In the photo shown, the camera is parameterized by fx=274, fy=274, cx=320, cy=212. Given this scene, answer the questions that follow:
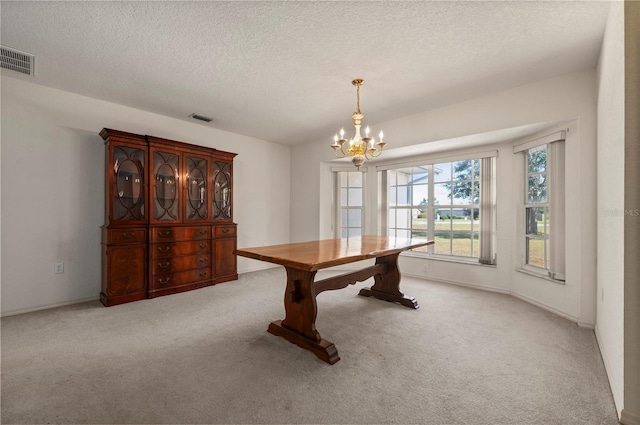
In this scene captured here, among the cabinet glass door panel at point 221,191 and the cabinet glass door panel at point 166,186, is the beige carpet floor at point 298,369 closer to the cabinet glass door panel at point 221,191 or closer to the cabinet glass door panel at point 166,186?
the cabinet glass door panel at point 166,186

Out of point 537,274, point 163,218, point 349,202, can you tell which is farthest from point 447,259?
point 163,218

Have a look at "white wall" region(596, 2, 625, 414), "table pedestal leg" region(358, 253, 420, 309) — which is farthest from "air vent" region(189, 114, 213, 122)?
"white wall" region(596, 2, 625, 414)

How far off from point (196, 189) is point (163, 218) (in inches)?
24.7

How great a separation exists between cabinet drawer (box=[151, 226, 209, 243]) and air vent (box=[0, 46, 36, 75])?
6.43 feet

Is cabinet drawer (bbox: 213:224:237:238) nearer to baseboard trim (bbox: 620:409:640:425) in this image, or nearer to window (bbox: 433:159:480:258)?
window (bbox: 433:159:480:258)

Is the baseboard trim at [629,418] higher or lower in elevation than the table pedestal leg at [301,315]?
lower

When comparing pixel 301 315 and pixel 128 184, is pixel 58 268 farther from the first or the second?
pixel 301 315

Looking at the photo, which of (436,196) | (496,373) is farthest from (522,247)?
(496,373)

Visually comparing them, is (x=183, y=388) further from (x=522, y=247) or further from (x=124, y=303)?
(x=522, y=247)

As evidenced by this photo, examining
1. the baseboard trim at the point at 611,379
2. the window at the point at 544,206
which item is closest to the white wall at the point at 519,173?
the window at the point at 544,206

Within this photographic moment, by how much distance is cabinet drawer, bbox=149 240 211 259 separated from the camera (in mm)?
3572

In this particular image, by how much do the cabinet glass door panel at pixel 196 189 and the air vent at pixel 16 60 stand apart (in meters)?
1.70

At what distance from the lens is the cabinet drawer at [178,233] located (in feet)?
11.7

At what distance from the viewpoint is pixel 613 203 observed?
180 centimetres
